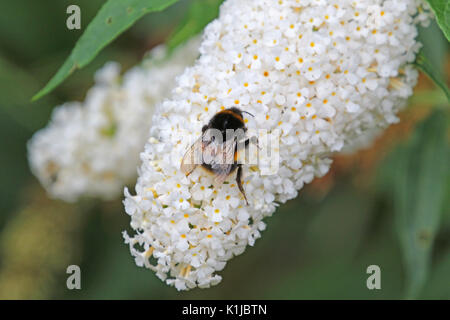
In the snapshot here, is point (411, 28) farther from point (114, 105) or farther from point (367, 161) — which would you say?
point (114, 105)

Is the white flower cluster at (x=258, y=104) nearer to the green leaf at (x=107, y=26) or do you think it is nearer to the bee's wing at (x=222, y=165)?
the bee's wing at (x=222, y=165)

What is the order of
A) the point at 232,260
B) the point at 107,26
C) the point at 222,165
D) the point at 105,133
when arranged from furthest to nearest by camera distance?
the point at 232,260, the point at 105,133, the point at 107,26, the point at 222,165

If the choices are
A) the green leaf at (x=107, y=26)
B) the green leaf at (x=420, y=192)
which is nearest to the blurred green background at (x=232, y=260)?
the green leaf at (x=420, y=192)

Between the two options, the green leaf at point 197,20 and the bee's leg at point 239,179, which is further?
→ the green leaf at point 197,20

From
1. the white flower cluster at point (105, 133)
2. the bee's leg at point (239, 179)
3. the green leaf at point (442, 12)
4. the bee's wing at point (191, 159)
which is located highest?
the white flower cluster at point (105, 133)

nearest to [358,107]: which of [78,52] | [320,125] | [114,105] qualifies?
[320,125]

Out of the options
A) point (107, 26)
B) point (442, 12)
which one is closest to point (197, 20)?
point (107, 26)

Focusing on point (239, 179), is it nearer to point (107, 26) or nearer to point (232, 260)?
point (107, 26)
